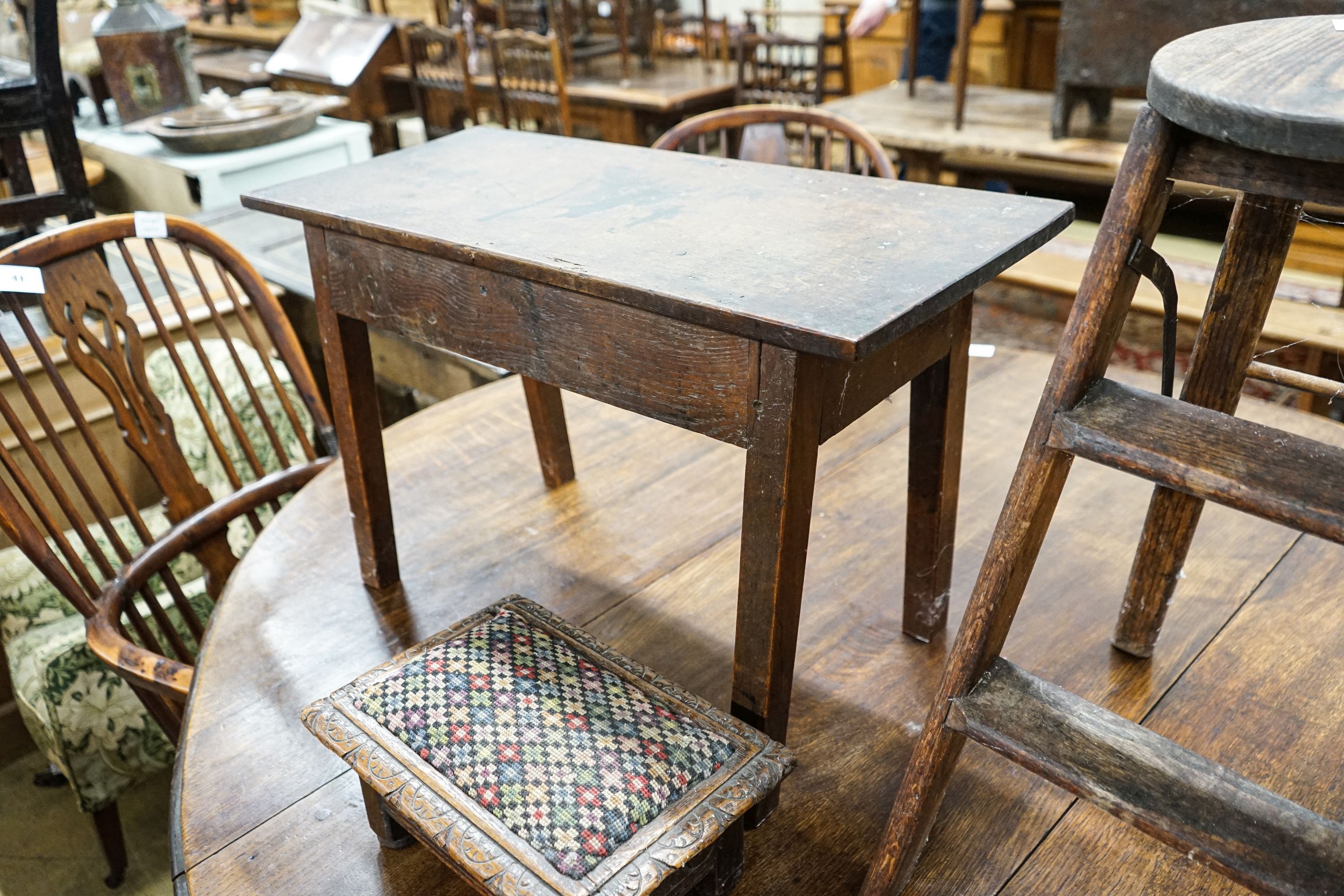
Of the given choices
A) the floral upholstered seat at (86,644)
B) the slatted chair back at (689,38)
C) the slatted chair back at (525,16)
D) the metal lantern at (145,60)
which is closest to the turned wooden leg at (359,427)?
the floral upholstered seat at (86,644)

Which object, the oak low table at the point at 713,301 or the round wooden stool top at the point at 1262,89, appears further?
the oak low table at the point at 713,301

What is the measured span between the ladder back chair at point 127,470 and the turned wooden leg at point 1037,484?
35.0 inches

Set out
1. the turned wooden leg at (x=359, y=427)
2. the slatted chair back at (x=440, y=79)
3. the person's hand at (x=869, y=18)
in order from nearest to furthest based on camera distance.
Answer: the turned wooden leg at (x=359, y=427) → the person's hand at (x=869, y=18) → the slatted chair back at (x=440, y=79)

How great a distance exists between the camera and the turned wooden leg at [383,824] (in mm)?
892

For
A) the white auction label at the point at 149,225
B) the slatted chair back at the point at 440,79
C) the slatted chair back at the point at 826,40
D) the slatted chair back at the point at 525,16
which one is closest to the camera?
the white auction label at the point at 149,225

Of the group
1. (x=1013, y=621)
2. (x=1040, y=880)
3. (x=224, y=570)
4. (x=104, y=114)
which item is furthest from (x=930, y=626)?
(x=104, y=114)

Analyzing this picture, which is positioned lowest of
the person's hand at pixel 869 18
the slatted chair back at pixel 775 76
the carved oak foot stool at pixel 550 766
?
the slatted chair back at pixel 775 76

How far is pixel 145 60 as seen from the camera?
12.7 ft

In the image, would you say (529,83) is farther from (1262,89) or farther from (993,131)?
(1262,89)

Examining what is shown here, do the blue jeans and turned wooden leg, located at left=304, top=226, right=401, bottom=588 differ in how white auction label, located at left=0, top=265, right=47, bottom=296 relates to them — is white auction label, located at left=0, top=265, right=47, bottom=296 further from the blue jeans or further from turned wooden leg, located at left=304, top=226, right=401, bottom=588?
the blue jeans

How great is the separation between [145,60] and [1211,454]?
4.31 m

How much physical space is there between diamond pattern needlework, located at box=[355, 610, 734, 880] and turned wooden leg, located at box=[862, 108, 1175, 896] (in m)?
0.17

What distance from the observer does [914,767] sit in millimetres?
817

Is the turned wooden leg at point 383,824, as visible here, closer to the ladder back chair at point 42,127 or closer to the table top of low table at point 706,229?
the table top of low table at point 706,229
